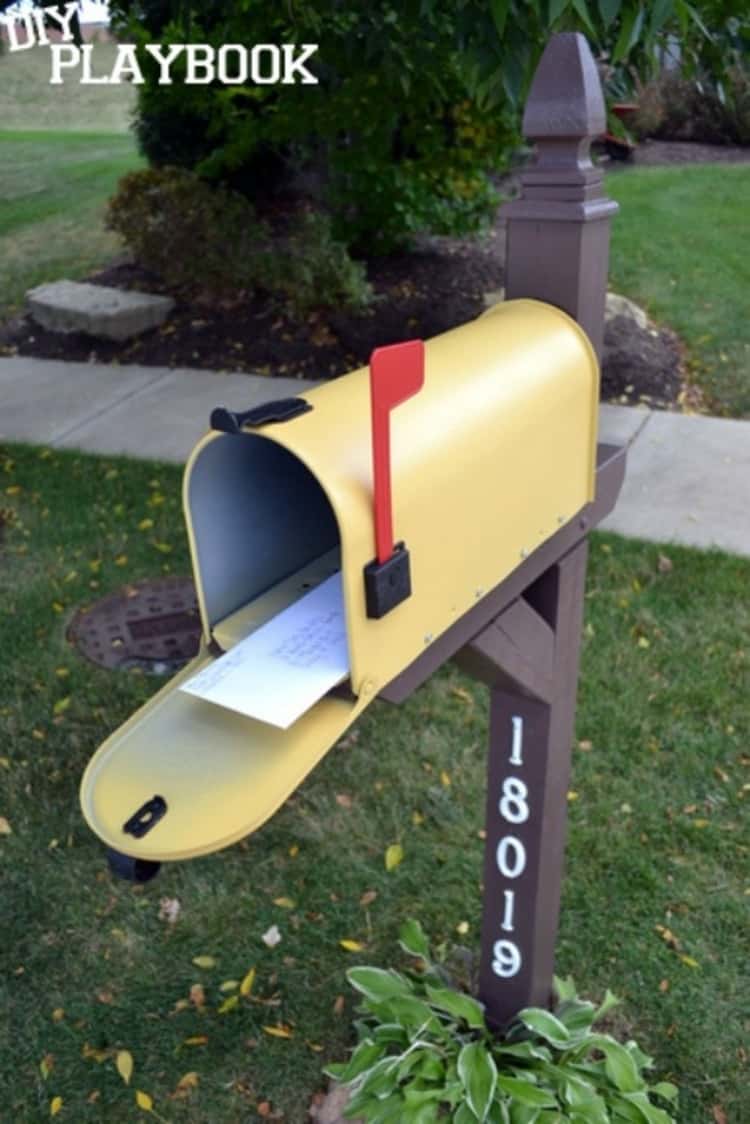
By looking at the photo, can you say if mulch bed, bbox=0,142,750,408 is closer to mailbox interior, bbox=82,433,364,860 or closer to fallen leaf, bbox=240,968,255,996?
fallen leaf, bbox=240,968,255,996

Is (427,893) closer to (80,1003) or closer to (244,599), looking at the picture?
(80,1003)

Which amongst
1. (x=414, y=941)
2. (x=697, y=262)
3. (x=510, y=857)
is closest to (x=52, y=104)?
(x=697, y=262)

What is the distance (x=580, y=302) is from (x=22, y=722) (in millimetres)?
2594

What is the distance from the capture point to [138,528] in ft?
14.9

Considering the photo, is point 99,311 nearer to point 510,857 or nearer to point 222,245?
point 222,245

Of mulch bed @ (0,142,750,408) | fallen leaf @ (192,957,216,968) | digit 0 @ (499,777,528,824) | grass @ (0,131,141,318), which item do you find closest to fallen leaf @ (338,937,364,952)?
fallen leaf @ (192,957,216,968)

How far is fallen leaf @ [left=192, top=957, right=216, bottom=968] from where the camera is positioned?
2.62 meters

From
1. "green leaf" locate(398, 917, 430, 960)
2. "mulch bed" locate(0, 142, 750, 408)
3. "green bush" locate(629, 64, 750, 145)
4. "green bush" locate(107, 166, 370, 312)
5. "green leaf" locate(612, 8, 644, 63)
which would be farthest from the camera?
"green bush" locate(629, 64, 750, 145)

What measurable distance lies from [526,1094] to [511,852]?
16.1 inches

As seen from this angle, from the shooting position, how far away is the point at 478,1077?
5.95 ft

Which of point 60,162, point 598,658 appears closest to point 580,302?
point 598,658

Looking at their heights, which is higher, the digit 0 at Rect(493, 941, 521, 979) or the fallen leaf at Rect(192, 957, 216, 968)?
the digit 0 at Rect(493, 941, 521, 979)

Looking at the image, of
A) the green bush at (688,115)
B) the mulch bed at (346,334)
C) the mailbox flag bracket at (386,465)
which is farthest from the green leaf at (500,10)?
the green bush at (688,115)

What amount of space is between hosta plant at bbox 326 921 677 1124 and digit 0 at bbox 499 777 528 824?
1.29 feet
